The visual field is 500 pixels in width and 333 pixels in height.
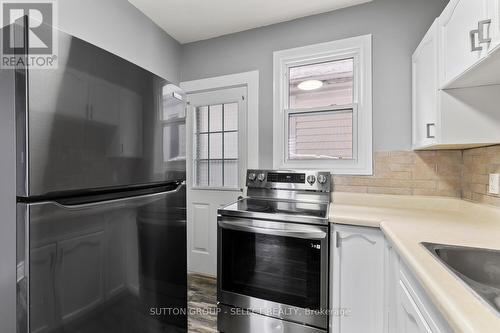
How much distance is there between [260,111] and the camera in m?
2.38

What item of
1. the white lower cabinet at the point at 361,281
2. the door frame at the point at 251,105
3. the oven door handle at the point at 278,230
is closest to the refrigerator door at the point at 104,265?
the oven door handle at the point at 278,230

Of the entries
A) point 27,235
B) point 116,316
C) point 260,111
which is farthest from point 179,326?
point 260,111

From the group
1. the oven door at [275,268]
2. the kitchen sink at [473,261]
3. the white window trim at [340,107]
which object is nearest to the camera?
the kitchen sink at [473,261]

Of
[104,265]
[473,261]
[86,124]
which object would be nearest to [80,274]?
[104,265]

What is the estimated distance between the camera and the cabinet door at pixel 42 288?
2.11 feet

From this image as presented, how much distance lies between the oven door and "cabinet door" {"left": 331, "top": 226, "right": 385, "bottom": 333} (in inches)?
3.2

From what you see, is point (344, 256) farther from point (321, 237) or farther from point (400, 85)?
point (400, 85)

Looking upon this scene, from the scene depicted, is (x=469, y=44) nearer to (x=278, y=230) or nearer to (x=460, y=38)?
(x=460, y=38)

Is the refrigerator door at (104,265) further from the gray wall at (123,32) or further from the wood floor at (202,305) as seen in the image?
the gray wall at (123,32)

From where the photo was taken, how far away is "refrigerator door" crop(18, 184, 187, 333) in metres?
0.64

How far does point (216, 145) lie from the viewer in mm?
2592

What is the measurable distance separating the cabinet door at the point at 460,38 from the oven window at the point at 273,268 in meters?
1.17

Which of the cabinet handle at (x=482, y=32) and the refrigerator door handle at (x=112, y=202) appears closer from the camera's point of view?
the refrigerator door handle at (x=112, y=202)

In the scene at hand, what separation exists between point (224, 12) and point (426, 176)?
7.03ft
